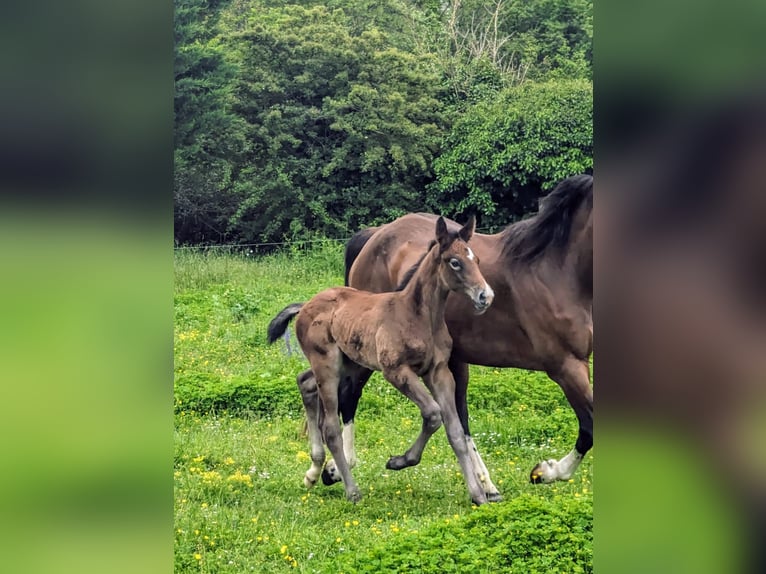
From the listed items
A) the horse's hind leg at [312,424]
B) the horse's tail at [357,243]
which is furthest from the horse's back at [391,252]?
the horse's hind leg at [312,424]

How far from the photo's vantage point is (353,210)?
585 inches

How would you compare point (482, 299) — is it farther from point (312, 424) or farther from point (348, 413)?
point (348, 413)

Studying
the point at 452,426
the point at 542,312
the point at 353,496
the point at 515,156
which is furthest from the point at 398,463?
the point at 515,156

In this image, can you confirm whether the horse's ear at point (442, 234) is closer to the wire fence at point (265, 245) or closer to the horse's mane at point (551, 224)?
the horse's mane at point (551, 224)

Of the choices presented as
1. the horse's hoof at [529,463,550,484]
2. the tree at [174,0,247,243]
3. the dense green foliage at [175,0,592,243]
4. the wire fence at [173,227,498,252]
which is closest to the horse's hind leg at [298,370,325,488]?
the horse's hoof at [529,463,550,484]

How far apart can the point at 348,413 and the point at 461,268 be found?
1.60 metres

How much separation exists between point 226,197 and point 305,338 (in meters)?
10.6

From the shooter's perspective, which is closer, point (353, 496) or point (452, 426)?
point (452, 426)

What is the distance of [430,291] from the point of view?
4609mm

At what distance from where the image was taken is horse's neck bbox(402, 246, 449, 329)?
4570mm

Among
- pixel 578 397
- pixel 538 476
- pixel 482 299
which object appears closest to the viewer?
pixel 482 299

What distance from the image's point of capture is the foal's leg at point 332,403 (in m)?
4.78

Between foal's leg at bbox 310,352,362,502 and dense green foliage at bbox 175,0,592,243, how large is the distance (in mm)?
9180
